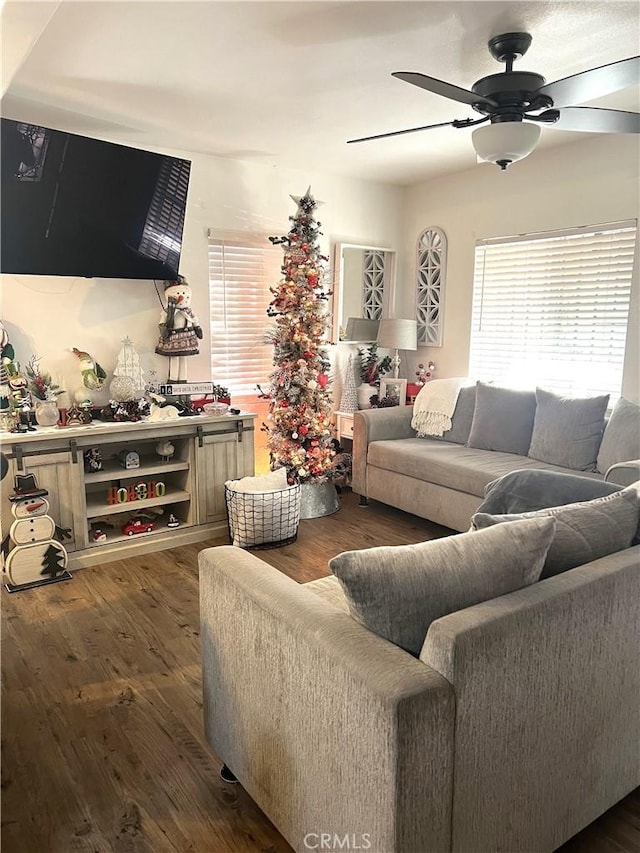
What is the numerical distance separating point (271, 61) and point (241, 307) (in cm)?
207

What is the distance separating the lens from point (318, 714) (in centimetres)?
142

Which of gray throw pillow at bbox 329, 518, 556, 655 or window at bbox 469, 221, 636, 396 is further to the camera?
window at bbox 469, 221, 636, 396

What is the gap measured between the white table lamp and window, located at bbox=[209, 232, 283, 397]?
36.2 inches

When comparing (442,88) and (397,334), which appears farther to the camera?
(397,334)

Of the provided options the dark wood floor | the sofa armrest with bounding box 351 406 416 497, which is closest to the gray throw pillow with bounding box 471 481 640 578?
the dark wood floor

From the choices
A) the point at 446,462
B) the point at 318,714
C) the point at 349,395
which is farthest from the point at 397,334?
the point at 318,714

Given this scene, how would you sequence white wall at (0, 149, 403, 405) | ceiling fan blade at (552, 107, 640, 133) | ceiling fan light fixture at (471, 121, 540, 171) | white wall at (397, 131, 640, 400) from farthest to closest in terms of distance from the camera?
1. white wall at (397, 131, 640, 400)
2. white wall at (0, 149, 403, 405)
3. ceiling fan blade at (552, 107, 640, 133)
4. ceiling fan light fixture at (471, 121, 540, 171)

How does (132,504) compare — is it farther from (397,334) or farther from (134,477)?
(397,334)

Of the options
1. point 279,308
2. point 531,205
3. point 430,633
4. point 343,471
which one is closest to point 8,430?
point 279,308

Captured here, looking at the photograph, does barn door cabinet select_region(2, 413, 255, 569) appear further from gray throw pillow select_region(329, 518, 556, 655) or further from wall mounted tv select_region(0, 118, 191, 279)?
gray throw pillow select_region(329, 518, 556, 655)

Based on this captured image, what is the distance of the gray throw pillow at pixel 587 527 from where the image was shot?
1703mm

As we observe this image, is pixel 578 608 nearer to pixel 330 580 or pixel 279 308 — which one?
pixel 330 580

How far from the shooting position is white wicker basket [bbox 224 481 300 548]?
379 centimetres

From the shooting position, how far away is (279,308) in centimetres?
430
